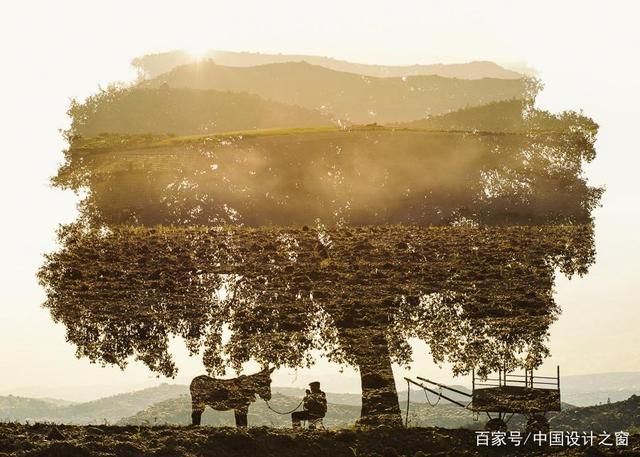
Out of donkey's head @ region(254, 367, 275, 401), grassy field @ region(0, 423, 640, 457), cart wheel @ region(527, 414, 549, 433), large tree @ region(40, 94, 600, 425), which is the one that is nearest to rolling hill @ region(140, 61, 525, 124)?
large tree @ region(40, 94, 600, 425)

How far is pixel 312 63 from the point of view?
6862 cm

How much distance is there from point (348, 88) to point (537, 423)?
41.3m

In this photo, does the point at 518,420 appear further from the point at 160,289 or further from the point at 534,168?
the point at 160,289

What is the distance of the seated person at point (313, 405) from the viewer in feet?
95.3

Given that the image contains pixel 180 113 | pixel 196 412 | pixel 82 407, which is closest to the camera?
pixel 196 412

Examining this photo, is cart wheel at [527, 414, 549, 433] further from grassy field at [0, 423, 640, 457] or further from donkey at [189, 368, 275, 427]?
donkey at [189, 368, 275, 427]

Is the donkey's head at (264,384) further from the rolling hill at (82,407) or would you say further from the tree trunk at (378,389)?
the rolling hill at (82,407)

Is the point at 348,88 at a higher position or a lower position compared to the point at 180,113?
higher

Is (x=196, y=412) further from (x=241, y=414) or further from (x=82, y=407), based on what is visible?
(x=82, y=407)

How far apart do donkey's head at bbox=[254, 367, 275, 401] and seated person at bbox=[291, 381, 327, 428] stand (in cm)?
205

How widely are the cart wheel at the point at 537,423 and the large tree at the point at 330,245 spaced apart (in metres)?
4.90

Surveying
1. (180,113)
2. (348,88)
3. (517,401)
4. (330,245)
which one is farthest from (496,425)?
(348,88)

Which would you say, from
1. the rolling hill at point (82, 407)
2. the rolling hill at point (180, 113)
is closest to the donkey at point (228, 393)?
the rolling hill at point (180, 113)

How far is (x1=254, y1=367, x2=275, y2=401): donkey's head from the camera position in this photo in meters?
31.6
